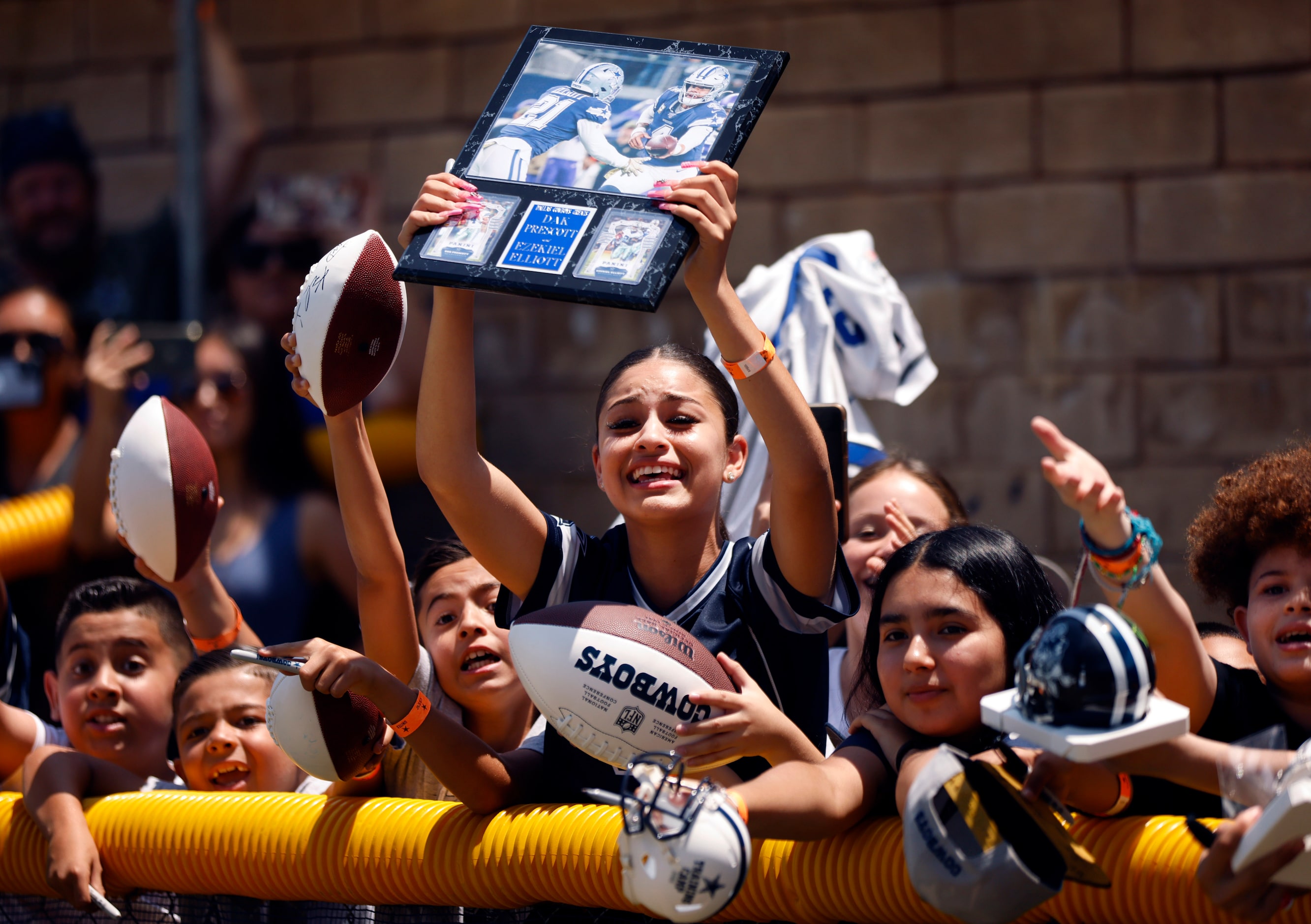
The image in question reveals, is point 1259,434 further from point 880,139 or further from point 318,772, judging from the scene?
point 318,772

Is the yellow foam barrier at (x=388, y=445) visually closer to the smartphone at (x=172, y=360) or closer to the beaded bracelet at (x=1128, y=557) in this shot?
the smartphone at (x=172, y=360)

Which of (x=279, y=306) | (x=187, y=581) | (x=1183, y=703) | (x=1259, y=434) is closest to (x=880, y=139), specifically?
(x=1259, y=434)

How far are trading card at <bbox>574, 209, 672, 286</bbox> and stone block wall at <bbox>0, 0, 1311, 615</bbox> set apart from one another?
3423 mm

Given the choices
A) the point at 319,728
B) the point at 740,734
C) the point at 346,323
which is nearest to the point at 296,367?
the point at 346,323

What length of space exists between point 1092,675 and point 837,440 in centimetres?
149

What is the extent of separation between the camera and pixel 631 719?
6.34ft

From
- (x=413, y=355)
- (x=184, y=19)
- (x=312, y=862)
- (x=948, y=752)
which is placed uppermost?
(x=184, y=19)

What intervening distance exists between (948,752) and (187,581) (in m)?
1.84

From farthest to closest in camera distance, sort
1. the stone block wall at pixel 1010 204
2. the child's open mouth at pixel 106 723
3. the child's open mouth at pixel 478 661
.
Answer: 1. the stone block wall at pixel 1010 204
2. the child's open mouth at pixel 106 723
3. the child's open mouth at pixel 478 661

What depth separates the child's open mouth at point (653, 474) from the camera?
2344 millimetres

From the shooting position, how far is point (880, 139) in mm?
5555

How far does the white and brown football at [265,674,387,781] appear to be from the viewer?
209cm

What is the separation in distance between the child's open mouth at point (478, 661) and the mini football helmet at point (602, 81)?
1.09 metres

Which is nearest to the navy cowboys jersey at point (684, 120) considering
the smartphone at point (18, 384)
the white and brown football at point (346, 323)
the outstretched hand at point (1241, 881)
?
the white and brown football at point (346, 323)
